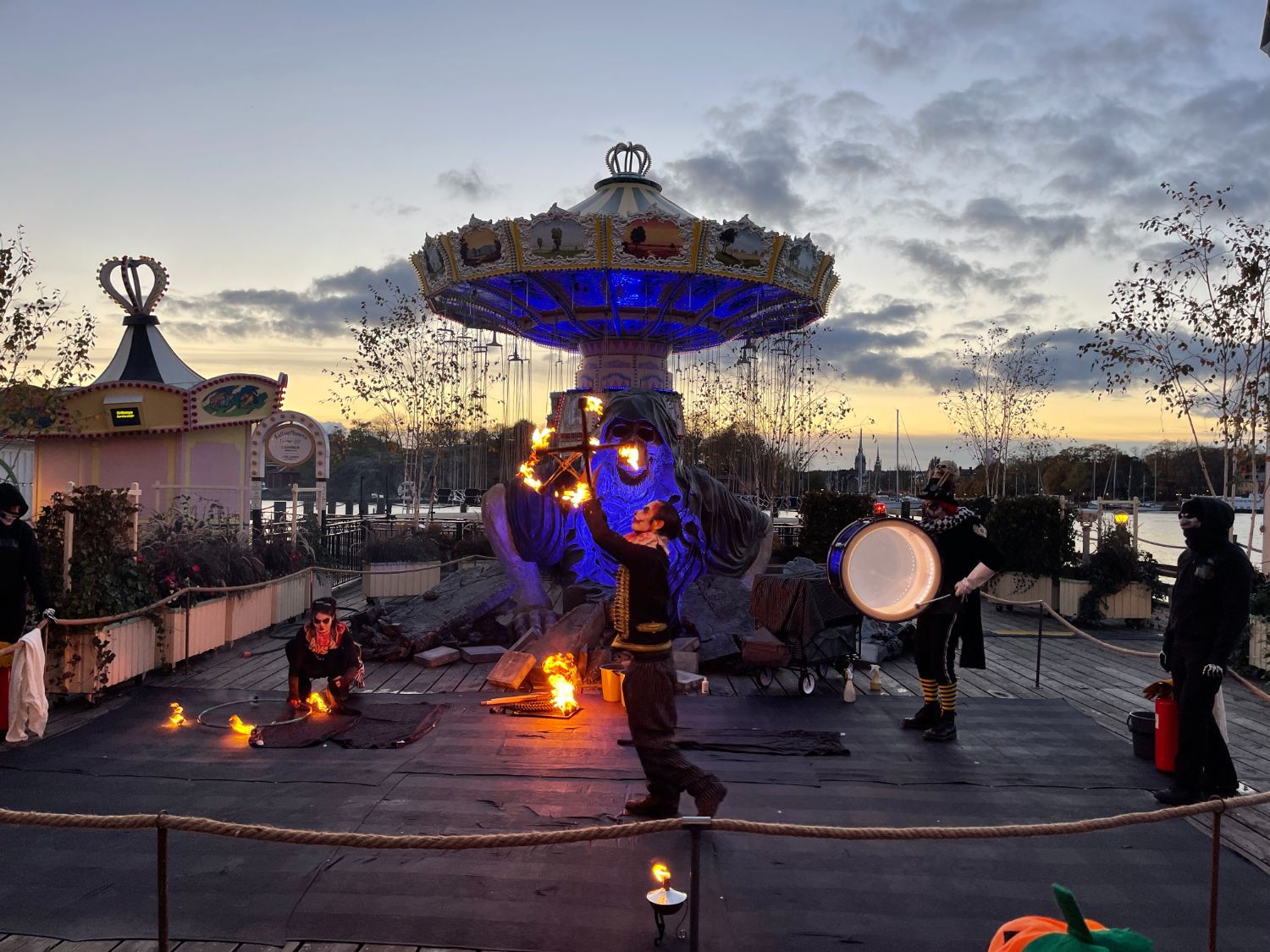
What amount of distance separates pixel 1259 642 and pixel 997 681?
10.4 feet

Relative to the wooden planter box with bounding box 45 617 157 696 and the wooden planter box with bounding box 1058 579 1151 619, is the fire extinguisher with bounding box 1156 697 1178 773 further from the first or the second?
the wooden planter box with bounding box 45 617 157 696

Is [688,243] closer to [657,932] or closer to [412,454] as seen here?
[657,932]

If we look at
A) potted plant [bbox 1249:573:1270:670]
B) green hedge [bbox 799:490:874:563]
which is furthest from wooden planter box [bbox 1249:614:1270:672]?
green hedge [bbox 799:490:874:563]

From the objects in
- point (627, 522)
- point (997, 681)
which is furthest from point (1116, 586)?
point (627, 522)

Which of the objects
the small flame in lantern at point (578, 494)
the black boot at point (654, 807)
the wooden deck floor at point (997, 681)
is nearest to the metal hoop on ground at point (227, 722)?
the wooden deck floor at point (997, 681)

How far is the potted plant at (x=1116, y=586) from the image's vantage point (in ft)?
43.7

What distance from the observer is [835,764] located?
6219 millimetres

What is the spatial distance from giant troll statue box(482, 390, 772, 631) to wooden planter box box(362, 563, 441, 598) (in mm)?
3970

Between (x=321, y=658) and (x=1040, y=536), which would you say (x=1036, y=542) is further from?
(x=321, y=658)

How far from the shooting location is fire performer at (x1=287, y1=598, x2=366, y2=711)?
7695mm

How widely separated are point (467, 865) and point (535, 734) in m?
2.40

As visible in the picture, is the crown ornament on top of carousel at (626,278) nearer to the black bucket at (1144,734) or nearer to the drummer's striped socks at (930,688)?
the drummer's striped socks at (930,688)

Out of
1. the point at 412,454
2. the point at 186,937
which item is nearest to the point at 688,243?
the point at 186,937

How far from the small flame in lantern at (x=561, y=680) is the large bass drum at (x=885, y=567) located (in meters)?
2.87
